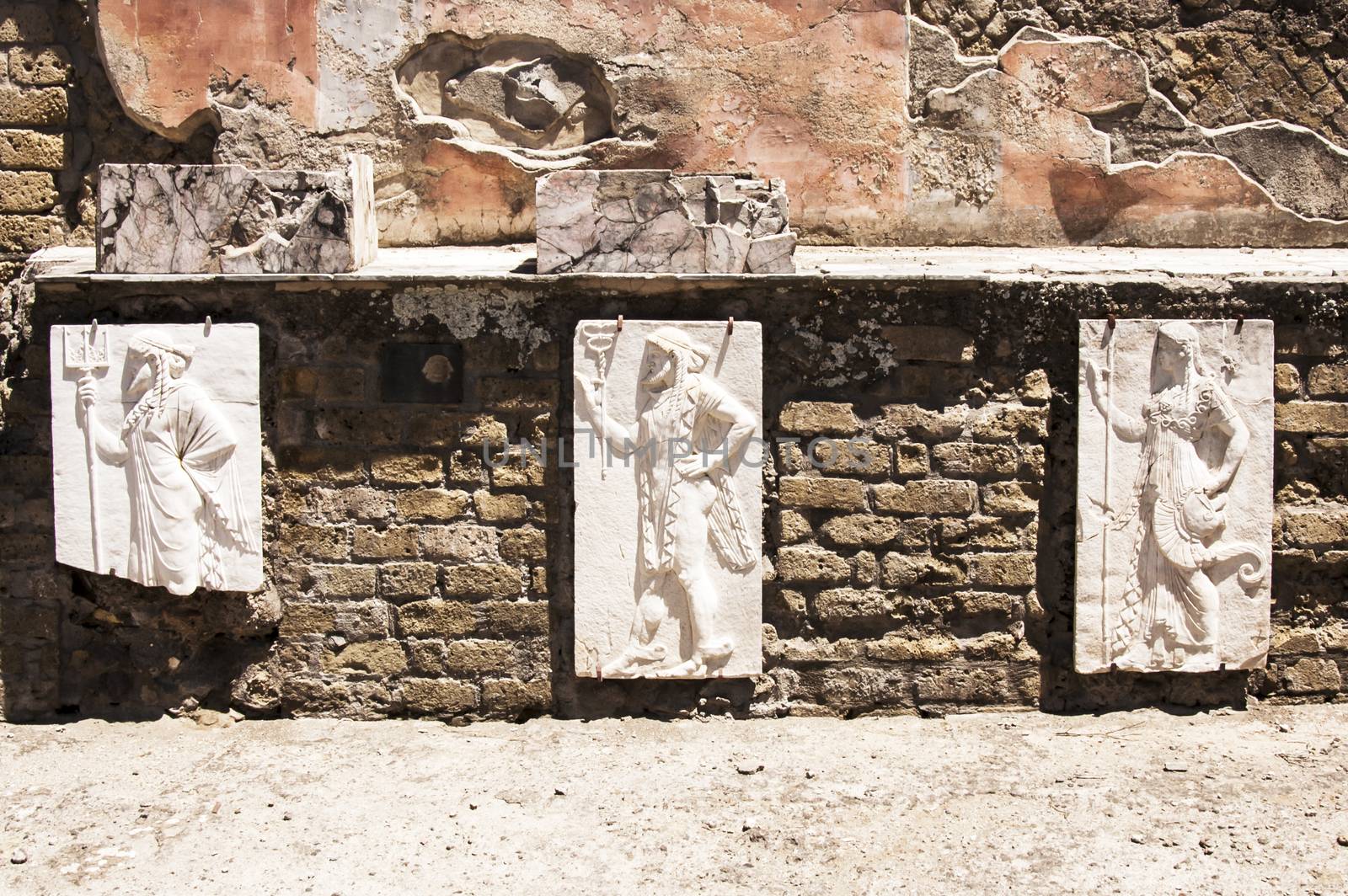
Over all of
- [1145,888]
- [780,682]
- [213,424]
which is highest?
[213,424]

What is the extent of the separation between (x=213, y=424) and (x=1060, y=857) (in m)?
3.11

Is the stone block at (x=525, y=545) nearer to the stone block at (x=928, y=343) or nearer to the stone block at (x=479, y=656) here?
the stone block at (x=479, y=656)

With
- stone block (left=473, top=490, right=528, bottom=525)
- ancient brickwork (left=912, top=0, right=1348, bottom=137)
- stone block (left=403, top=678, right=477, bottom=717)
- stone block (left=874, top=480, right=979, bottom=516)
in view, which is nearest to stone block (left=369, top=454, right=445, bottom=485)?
stone block (left=473, top=490, right=528, bottom=525)

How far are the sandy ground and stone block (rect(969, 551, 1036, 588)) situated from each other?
0.49 metres

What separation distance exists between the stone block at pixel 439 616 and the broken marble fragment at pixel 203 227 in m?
1.24

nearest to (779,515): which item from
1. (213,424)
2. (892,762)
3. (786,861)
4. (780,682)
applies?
(780,682)

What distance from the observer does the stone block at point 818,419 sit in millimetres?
4598

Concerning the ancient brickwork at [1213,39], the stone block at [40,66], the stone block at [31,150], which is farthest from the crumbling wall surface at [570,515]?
the ancient brickwork at [1213,39]

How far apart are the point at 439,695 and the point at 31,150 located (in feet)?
9.02

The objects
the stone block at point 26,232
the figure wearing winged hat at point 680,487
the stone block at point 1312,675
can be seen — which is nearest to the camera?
the figure wearing winged hat at point 680,487

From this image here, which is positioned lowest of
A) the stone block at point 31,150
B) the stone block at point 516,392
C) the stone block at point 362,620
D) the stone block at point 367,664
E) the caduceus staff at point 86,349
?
the stone block at point 367,664

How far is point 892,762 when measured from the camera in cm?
434

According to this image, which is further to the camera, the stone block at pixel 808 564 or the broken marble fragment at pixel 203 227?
the stone block at pixel 808 564

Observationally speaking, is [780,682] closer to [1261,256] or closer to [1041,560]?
[1041,560]
